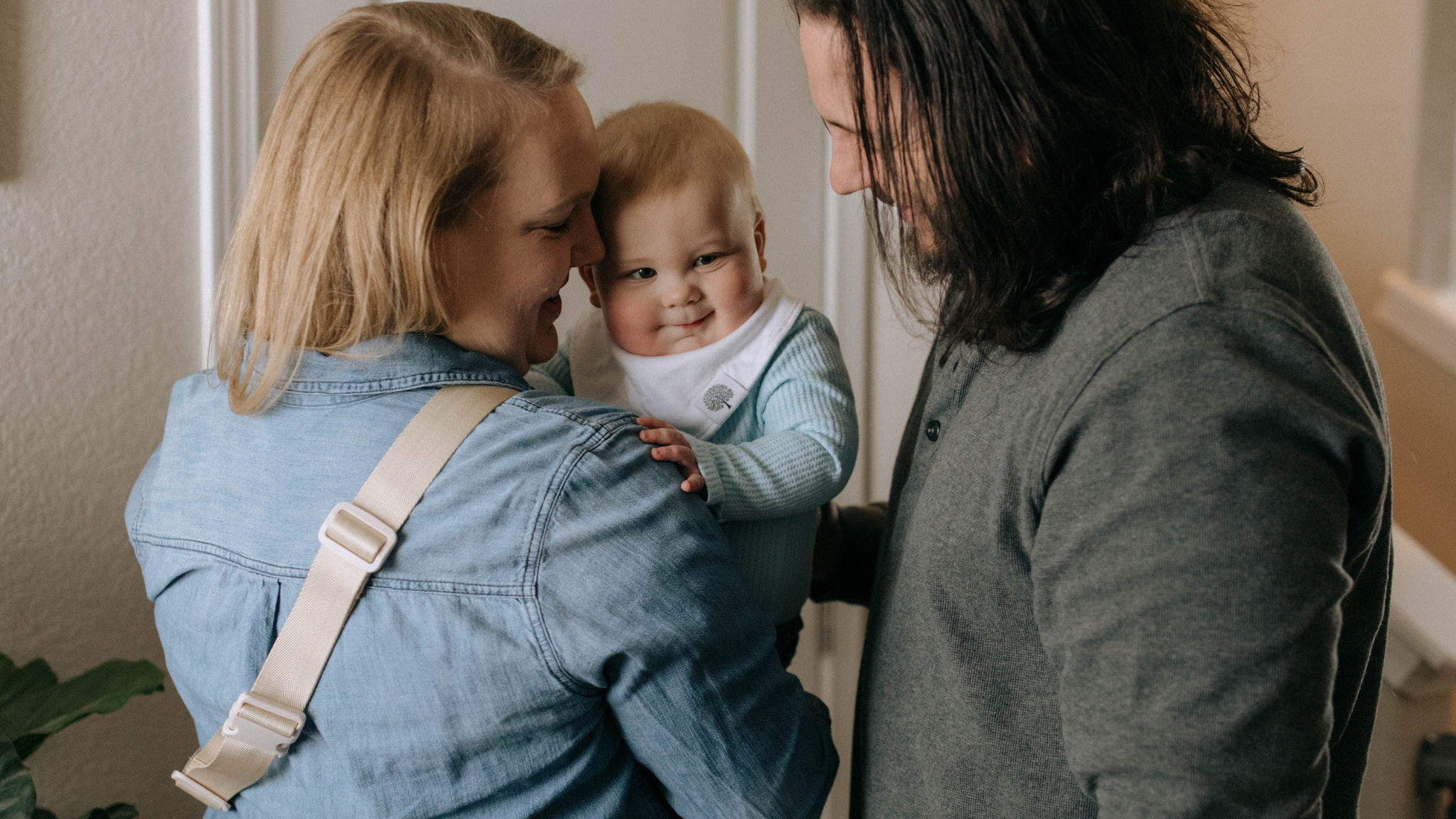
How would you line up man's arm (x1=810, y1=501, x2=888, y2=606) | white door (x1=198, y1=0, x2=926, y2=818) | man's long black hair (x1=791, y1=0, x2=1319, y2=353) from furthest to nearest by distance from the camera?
white door (x1=198, y1=0, x2=926, y2=818) → man's arm (x1=810, y1=501, x2=888, y2=606) → man's long black hair (x1=791, y1=0, x2=1319, y2=353)

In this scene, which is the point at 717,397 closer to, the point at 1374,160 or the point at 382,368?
the point at 382,368

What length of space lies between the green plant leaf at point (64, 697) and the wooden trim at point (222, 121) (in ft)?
1.72

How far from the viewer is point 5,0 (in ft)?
4.09

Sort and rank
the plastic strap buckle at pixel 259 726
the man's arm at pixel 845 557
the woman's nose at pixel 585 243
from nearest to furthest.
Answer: the plastic strap buckle at pixel 259 726 → the woman's nose at pixel 585 243 → the man's arm at pixel 845 557

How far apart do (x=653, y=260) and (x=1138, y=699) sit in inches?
31.1

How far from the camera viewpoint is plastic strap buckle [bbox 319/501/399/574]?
0.73 m

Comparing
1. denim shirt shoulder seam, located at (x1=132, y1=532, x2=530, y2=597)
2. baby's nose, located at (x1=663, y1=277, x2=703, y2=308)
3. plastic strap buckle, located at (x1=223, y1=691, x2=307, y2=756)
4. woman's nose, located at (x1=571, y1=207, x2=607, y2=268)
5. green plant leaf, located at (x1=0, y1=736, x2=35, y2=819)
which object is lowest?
green plant leaf, located at (x1=0, y1=736, x2=35, y2=819)

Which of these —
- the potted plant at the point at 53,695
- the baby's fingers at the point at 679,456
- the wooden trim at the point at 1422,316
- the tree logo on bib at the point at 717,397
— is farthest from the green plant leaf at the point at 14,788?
the wooden trim at the point at 1422,316

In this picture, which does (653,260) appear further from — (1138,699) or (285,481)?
(1138,699)

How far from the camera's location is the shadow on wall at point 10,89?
125 cm

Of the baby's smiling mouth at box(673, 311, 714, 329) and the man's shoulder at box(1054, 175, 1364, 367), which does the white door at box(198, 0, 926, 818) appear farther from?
the man's shoulder at box(1054, 175, 1364, 367)

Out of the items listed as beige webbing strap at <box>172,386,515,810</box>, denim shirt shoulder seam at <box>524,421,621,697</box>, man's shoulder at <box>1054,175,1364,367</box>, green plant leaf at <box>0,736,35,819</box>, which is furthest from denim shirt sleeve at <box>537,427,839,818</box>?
green plant leaf at <box>0,736,35,819</box>

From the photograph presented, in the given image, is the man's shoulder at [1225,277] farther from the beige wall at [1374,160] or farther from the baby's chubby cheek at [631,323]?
the beige wall at [1374,160]

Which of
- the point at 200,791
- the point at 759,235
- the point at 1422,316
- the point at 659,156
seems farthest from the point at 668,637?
the point at 1422,316
